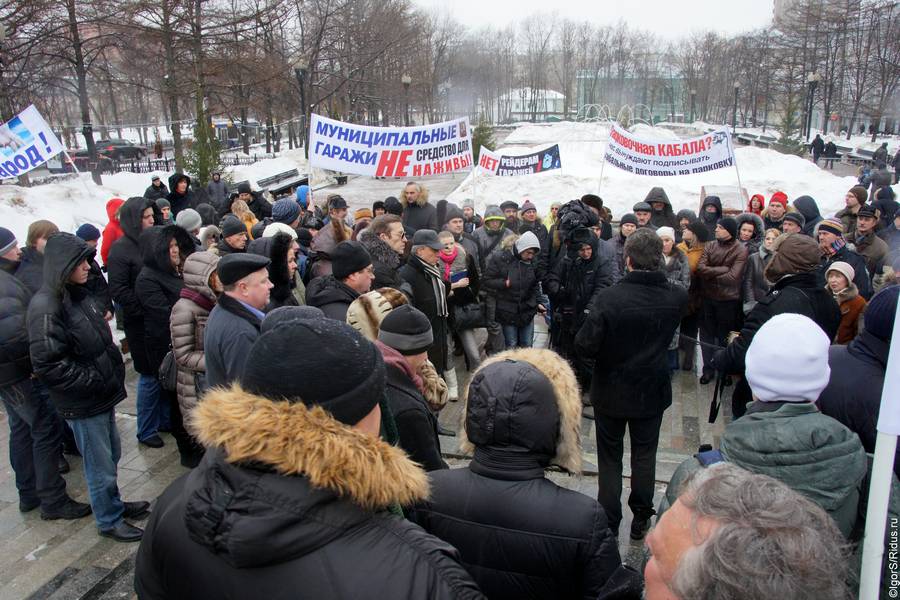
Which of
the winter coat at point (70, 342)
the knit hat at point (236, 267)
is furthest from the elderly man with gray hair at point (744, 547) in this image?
the winter coat at point (70, 342)

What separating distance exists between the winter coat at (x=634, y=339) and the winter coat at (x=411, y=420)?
140 cm

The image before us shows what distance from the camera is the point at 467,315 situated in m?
6.32

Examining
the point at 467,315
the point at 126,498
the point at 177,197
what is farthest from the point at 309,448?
the point at 177,197

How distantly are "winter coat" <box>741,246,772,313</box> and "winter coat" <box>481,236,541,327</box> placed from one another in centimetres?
205

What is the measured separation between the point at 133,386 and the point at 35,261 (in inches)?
71.0

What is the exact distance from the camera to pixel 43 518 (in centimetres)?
419

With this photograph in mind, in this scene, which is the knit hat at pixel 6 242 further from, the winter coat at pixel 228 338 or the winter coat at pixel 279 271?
the winter coat at pixel 228 338

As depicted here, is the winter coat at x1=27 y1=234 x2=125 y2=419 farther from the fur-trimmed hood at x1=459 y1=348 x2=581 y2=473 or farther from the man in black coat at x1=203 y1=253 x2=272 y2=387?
the fur-trimmed hood at x1=459 y1=348 x2=581 y2=473

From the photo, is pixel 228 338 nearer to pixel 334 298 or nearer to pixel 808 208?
pixel 334 298

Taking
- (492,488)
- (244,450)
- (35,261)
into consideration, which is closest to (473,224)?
(35,261)

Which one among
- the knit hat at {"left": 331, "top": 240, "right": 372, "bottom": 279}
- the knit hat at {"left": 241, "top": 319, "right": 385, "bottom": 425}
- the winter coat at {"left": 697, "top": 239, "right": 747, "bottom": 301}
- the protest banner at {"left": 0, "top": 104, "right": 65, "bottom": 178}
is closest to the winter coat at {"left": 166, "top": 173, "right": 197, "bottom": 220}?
the protest banner at {"left": 0, "top": 104, "right": 65, "bottom": 178}

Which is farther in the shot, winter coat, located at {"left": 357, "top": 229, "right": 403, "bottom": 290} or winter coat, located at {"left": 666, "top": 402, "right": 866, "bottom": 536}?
winter coat, located at {"left": 357, "top": 229, "right": 403, "bottom": 290}

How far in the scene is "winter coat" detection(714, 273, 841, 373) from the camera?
386 cm

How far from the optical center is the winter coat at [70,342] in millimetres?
3473
